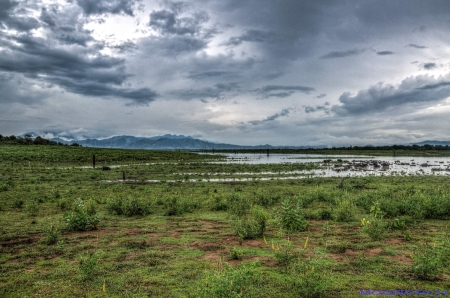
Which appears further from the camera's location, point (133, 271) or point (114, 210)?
point (114, 210)

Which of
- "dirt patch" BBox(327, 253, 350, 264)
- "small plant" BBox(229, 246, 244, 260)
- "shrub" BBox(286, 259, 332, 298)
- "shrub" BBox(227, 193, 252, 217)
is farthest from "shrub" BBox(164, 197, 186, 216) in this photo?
"shrub" BBox(286, 259, 332, 298)

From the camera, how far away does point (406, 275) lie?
7.17 meters

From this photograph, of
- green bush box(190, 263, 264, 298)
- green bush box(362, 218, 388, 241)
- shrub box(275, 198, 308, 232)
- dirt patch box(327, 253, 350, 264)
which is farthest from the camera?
shrub box(275, 198, 308, 232)

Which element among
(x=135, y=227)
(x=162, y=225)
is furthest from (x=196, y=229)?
(x=135, y=227)

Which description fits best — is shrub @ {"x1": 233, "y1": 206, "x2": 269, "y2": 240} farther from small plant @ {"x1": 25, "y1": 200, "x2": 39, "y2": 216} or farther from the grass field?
small plant @ {"x1": 25, "y1": 200, "x2": 39, "y2": 216}

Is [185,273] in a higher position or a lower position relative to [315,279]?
lower

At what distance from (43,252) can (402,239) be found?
1226 cm

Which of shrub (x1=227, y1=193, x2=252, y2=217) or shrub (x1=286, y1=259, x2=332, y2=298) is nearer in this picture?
shrub (x1=286, y1=259, x2=332, y2=298)

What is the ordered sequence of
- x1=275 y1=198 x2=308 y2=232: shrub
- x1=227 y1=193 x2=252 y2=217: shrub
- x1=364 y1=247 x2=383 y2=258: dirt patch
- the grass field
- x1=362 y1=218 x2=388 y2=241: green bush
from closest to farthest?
the grass field < x1=364 y1=247 x2=383 y2=258: dirt patch < x1=362 y1=218 x2=388 y2=241: green bush < x1=275 y1=198 x2=308 y2=232: shrub < x1=227 y1=193 x2=252 y2=217: shrub

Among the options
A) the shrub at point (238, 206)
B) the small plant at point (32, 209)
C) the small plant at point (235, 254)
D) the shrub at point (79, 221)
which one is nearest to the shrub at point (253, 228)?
the small plant at point (235, 254)

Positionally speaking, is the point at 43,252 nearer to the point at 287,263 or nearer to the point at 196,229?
the point at 196,229

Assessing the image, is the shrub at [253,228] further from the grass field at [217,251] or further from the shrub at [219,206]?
the shrub at [219,206]

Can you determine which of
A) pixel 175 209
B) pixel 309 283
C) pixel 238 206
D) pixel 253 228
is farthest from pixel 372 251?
pixel 175 209

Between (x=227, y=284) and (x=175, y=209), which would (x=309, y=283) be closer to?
(x=227, y=284)
